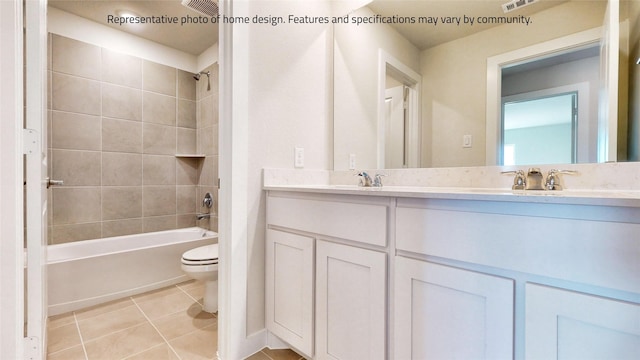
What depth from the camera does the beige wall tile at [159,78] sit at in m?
2.87

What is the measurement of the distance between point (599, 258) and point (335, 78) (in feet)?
5.25

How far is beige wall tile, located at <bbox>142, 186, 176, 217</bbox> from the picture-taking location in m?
2.88

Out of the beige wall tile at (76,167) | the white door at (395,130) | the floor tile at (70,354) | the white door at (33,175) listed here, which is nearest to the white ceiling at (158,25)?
the beige wall tile at (76,167)

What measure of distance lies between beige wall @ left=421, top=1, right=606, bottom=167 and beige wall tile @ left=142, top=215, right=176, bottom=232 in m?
2.75

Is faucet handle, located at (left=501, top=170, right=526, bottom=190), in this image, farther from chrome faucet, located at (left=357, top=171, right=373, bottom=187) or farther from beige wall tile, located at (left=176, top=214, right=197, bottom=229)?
beige wall tile, located at (left=176, top=214, right=197, bottom=229)

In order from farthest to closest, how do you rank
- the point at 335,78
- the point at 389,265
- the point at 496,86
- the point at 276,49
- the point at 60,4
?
1. the point at 60,4
2. the point at 335,78
3. the point at 276,49
4. the point at 496,86
5. the point at 389,265

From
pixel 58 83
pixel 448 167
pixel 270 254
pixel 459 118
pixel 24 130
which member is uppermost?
pixel 58 83

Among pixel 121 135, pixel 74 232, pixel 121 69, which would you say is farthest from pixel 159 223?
pixel 121 69

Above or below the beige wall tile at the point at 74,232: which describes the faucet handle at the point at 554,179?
above

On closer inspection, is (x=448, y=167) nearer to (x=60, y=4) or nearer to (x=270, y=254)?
(x=270, y=254)

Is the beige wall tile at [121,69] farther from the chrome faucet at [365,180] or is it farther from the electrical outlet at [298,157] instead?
the chrome faucet at [365,180]

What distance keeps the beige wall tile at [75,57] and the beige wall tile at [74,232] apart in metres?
1.35

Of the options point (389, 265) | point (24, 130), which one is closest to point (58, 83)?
point (24, 130)

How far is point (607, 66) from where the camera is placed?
106cm
